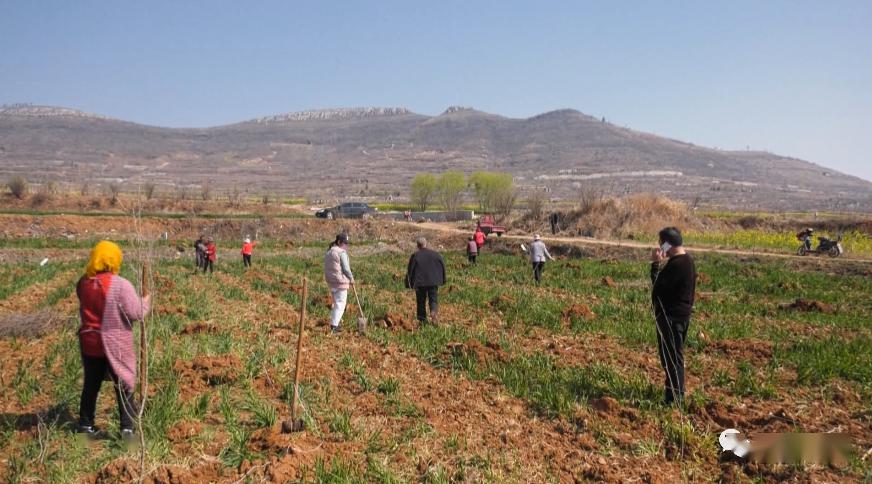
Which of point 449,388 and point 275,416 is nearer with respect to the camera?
point 275,416

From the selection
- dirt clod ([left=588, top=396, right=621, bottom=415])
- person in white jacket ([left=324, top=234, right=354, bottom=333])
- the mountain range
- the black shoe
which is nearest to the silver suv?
person in white jacket ([left=324, top=234, right=354, bottom=333])

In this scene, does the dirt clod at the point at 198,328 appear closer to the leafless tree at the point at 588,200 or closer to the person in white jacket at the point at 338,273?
the person in white jacket at the point at 338,273

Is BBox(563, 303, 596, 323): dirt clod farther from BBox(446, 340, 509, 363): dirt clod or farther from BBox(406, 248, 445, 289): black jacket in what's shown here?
BBox(446, 340, 509, 363): dirt clod

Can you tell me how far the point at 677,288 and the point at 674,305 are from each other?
0.21 meters

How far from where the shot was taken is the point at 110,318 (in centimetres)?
543

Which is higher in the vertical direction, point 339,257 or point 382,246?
point 339,257

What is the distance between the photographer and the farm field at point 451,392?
5.35 meters

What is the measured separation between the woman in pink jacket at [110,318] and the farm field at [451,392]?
0.50 m

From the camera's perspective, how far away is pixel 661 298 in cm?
697

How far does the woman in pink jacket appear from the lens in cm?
542

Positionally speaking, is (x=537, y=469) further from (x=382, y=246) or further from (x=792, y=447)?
(x=382, y=246)

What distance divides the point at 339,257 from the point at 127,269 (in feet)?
41.7

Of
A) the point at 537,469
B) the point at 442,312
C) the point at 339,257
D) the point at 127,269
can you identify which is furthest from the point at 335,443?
the point at 127,269

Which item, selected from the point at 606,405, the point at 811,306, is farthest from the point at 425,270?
the point at 811,306
